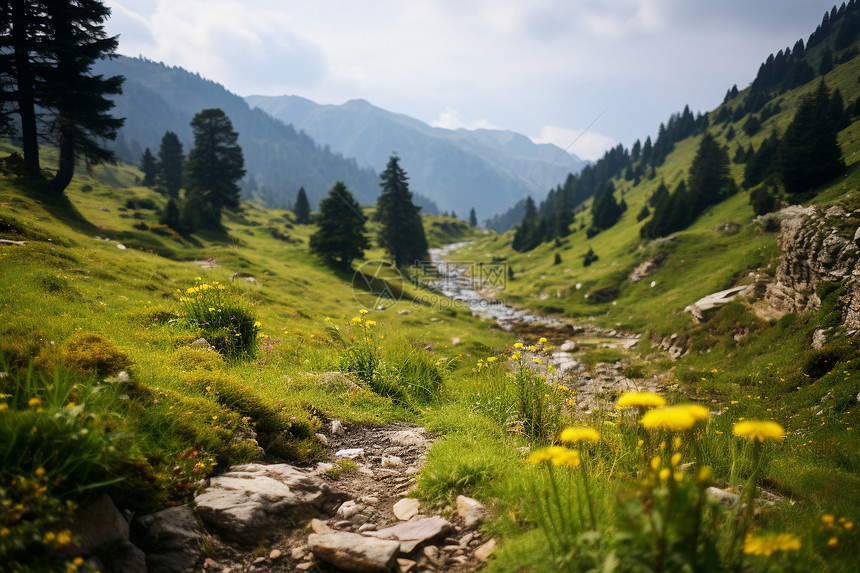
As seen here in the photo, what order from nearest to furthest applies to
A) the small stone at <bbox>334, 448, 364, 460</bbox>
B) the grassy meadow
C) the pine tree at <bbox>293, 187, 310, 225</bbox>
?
1. the grassy meadow
2. the small stone at <bbox>334, 448, 364, 460</bbox>
3. the pine tree at <bbox>293, 187, 310, 225</bbox>

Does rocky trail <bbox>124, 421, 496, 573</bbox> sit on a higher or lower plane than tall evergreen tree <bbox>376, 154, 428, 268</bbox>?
lower

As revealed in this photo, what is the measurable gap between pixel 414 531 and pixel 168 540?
7.48ft

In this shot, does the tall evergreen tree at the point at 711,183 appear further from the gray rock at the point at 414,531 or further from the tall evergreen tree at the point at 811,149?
the gray rock at the point at 414,531

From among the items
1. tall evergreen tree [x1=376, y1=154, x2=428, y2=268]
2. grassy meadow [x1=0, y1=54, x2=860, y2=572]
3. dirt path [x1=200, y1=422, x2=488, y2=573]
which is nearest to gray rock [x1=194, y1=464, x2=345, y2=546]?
dirt path [x1=200, y1=422, x2=488, y2=573]

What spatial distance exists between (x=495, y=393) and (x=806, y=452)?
20.0ft

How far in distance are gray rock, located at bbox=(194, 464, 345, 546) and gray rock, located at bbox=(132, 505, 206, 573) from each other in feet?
0.83

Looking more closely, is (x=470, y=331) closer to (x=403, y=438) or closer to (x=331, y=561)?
(x=403, y=438)

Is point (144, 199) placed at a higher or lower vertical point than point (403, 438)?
higher

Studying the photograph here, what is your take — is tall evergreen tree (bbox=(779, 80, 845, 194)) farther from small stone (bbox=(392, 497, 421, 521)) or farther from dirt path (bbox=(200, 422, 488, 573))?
small stone (bbox=(392, 497, 421, 521))

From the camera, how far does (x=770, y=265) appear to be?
64.1 ft

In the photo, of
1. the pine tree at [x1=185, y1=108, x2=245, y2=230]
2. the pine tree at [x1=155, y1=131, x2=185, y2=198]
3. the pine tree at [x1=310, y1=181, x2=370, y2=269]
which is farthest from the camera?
the pine tree at [x1=155, y1=131, x2=185, y2=198]

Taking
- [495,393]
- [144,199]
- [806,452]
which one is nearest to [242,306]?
[495,393]

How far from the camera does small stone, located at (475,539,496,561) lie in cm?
341

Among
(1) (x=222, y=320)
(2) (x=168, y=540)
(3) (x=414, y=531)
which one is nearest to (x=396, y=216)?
(1) (x=222, y=320)
